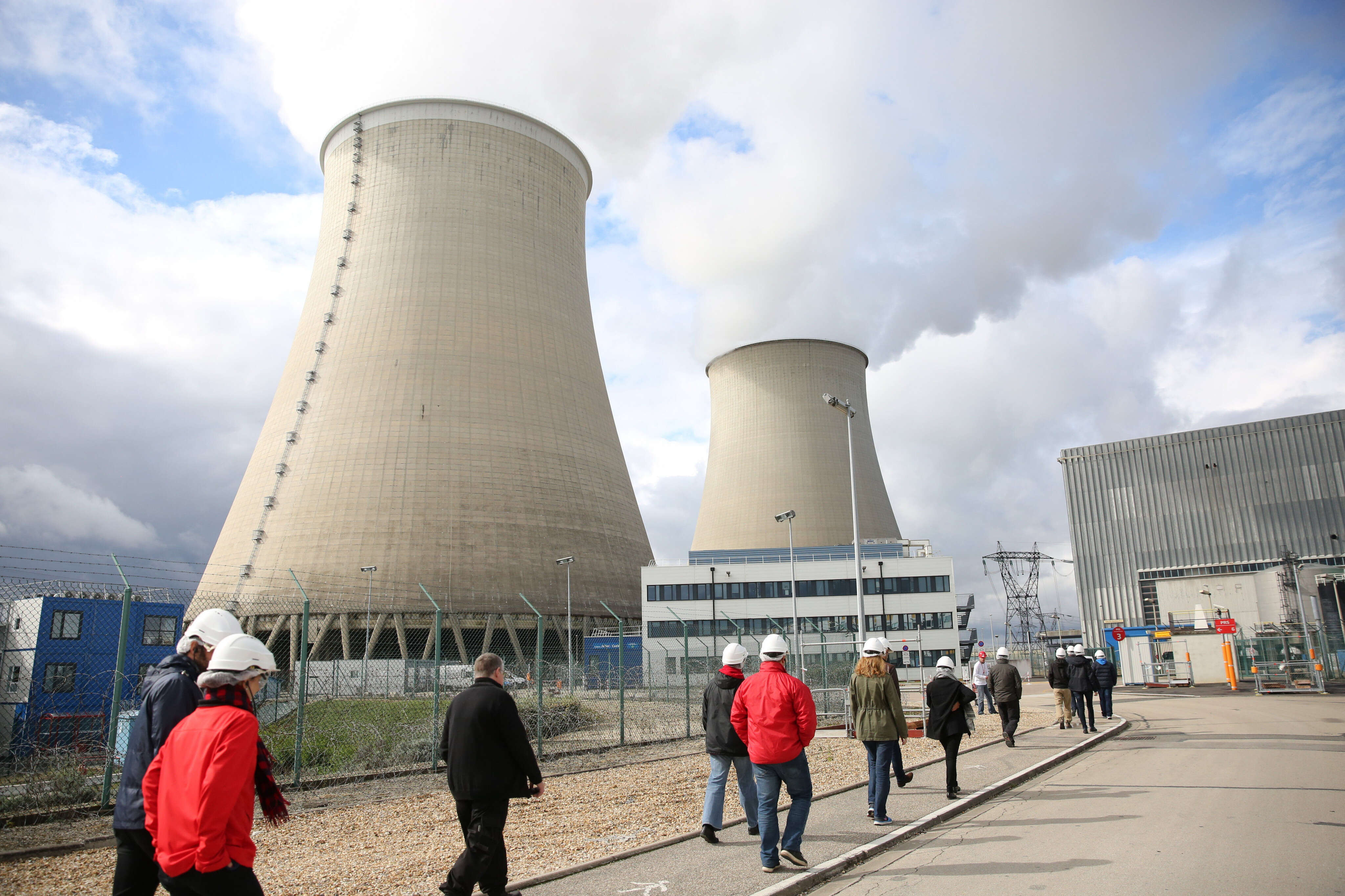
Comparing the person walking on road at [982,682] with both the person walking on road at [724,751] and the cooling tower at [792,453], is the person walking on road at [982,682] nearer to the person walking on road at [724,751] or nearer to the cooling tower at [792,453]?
the person walking on road at [724,751]

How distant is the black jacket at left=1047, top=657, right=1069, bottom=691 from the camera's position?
11602mm

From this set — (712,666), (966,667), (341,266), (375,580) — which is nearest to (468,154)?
(341,266)

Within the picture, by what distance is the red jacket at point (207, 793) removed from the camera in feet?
8.05

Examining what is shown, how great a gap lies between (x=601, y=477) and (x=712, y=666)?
35.3ft

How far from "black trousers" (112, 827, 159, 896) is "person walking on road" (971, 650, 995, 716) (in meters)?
12.8

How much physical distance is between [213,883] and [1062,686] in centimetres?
1145

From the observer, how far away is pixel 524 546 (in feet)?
74.4

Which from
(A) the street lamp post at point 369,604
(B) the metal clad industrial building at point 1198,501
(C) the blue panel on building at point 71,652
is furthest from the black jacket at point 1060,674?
(B) the metal clad industrial building at point 1198,501

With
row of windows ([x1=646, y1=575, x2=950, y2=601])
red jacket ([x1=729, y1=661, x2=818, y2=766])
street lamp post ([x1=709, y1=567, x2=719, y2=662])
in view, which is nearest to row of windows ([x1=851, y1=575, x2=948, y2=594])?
row of windows ([x1=646, y1=575, x2=950, y2=601])

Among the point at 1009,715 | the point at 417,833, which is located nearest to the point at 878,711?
the point at 417,833

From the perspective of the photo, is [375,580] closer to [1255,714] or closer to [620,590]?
[620,590]

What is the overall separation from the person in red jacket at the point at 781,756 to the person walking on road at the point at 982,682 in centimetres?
1019

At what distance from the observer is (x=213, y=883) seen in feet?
8.23

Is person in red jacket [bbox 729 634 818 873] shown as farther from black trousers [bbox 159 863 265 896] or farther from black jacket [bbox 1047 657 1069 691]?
black jacket [bbox 1047 657 1069 691]
